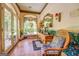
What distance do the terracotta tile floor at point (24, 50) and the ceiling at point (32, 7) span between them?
1.74ft

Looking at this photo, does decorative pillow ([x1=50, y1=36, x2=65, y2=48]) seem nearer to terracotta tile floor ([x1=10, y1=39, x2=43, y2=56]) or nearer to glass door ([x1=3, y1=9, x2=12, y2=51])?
terracotta tile floor ([x1=10, y1=39, x2=43, y2=56])

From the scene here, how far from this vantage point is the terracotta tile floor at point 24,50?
2.51 meters

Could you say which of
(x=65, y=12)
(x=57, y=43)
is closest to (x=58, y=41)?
(x=57, y=43)

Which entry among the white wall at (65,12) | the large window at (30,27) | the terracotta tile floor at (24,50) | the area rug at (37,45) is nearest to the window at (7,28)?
the terracotta tile floor at (24,50)

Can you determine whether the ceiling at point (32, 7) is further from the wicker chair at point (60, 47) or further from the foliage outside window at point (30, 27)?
the wicker chair at point (60, 47)

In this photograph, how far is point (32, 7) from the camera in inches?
99.7

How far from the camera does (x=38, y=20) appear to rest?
255 centimetres

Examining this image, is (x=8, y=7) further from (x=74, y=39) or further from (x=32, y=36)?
(x=74, y=39)

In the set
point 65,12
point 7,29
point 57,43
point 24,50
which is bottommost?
point 24,50

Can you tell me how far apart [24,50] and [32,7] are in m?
0.76

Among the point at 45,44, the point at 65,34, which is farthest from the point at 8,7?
the point at 65,34

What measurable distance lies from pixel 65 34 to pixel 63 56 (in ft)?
1.27

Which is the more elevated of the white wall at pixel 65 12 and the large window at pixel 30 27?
the white wall at pixel 65 12

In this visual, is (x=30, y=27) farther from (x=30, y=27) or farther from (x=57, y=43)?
(x=57, y=43)
